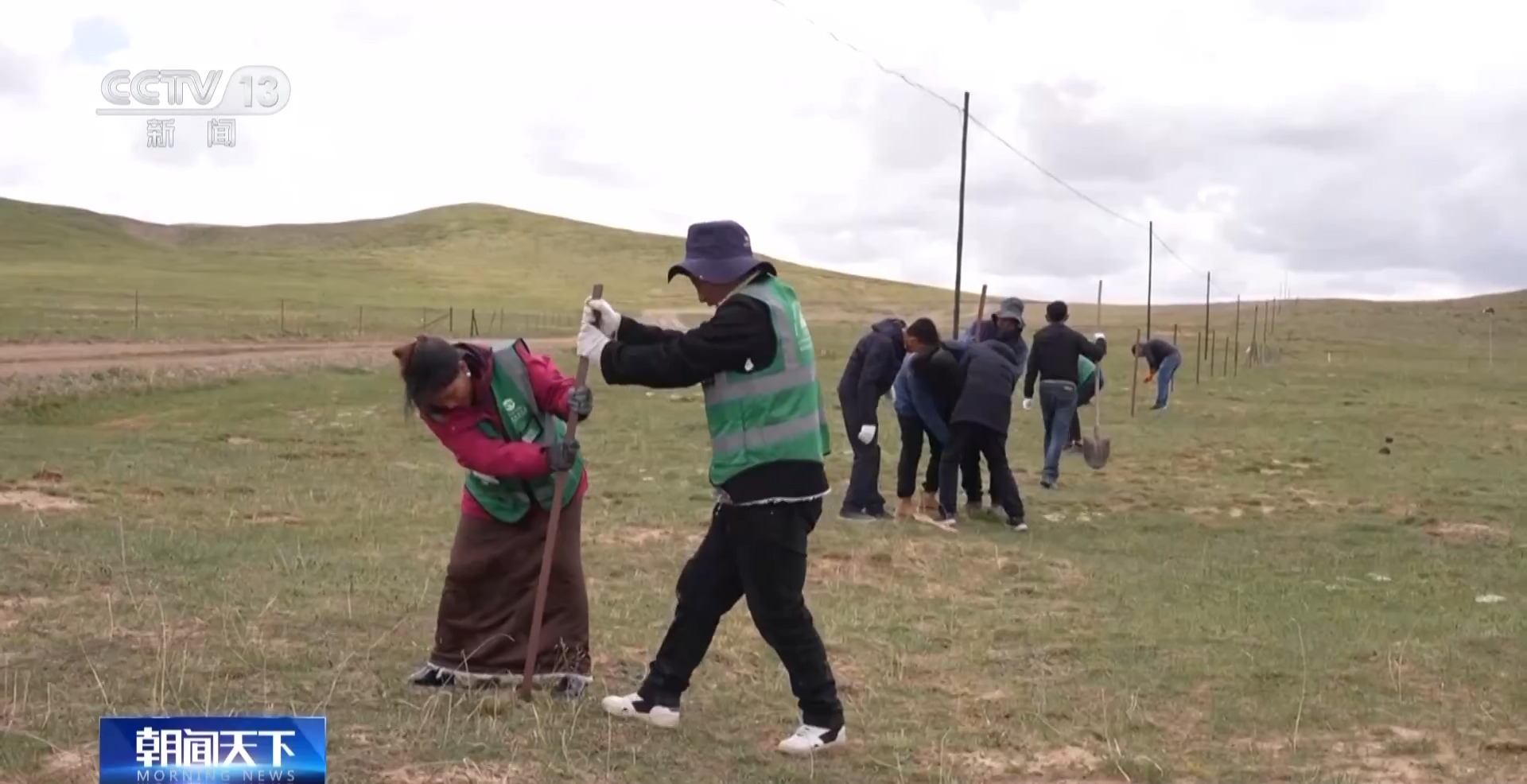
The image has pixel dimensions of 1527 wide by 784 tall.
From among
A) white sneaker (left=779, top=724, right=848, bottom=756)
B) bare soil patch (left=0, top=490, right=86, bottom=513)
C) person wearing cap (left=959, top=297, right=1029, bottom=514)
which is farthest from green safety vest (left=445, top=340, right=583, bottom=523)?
person wearing cap (left=959, top=297, right=1029, bottom=514)

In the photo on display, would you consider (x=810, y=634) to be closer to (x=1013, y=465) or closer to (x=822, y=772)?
(x=822, y=772)

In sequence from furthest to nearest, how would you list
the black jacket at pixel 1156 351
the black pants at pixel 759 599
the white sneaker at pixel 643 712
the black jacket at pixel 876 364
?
the black jacket at pixel 1156 351 < the black jacket at pixel 876 364 < the white sneaker at pixel 643 712 < the black pants at pixel 759 599

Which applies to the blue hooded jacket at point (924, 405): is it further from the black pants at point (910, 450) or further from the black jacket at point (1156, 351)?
the black jacket at point (1156, 351)

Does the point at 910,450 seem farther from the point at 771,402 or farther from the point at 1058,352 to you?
the point at 771,402

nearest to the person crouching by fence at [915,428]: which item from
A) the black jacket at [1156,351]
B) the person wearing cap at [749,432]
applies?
the person wearing cap at [749,432]

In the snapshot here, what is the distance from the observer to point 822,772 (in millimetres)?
5578

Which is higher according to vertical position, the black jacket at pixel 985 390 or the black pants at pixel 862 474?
the black jacket at pixel 985 390

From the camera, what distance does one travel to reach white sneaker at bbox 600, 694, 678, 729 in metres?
5.91

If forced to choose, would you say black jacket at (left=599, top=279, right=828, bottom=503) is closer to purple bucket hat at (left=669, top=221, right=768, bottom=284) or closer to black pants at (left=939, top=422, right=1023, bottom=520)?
purple bucket hat at (left=669, top=221, right=768, bottom=284)

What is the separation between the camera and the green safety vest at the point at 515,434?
20.2 feet

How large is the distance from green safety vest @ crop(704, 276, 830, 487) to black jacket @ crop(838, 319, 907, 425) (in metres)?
6.67

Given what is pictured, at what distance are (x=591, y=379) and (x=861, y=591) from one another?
19.4m

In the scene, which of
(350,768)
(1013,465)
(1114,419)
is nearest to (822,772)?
(350,768)

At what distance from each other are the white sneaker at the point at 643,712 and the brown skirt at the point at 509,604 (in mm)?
388
